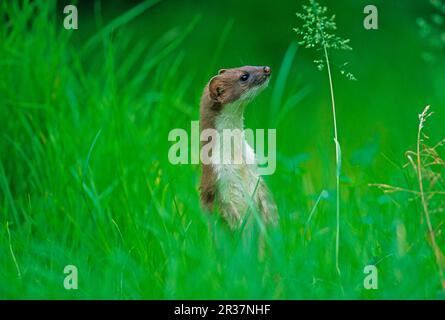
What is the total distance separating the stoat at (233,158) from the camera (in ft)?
8.60

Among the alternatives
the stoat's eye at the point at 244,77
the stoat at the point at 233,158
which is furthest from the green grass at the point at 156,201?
the stoat's eye at the point at 244,77

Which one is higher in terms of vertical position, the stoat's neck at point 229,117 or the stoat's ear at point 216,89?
the stoat's ear at point 216,89

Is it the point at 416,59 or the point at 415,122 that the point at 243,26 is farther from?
the point at 415,122

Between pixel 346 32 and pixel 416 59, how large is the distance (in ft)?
2.61

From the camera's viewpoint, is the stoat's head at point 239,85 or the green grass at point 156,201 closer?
the green grass at point 156,201

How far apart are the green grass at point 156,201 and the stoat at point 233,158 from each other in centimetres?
6

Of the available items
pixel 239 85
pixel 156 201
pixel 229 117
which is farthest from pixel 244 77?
pixel 156 201

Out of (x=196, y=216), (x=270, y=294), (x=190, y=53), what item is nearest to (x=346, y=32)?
(x=190, y=53)

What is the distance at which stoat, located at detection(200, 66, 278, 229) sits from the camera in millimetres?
2621

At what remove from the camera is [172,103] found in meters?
3.75

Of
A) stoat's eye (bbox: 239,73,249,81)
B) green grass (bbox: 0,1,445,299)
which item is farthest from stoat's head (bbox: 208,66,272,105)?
green grass (bbox: 0,1,445,299)

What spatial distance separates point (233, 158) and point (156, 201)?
319mm

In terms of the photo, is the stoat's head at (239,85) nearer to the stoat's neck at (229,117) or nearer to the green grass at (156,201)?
the stoat's neck at (229,117)

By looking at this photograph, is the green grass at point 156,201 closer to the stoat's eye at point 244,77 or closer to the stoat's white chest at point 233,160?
the stoat's white chest at point 233,160
